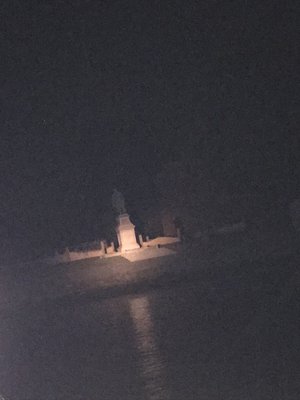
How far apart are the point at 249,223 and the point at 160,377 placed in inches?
474

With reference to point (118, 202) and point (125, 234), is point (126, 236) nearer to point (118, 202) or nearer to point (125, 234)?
point (125, 234)

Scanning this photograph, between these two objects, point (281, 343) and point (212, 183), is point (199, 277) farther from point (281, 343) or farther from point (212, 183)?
point (212, 183)

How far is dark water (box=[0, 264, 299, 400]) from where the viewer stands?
577 centimetres

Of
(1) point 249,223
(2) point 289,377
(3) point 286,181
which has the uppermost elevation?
(3) point 286,181

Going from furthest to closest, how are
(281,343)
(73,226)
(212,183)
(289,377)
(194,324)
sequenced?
1. (73,226)
2. (212,183)
3. (194,324)
4. (281,343)
5. (289,377)

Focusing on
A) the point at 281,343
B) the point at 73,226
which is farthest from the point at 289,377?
the point at 73,226

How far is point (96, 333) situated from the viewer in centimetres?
880

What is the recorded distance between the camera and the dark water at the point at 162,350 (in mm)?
5773

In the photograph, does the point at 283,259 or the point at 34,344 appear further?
the point at 283,259

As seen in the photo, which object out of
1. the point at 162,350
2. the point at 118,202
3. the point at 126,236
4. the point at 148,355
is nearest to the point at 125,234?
the point at 126,236

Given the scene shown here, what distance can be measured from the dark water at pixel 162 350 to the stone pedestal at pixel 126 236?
6537 mm

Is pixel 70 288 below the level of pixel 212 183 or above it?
below

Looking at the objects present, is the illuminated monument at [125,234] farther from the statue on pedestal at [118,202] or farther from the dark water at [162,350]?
the dark water at [162,350]

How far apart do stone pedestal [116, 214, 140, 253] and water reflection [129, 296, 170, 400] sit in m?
6.95
